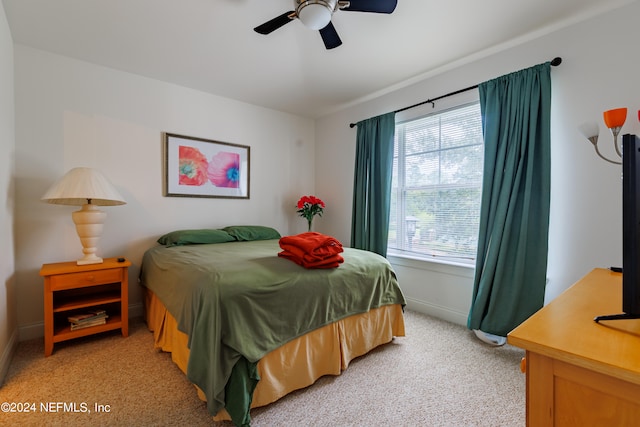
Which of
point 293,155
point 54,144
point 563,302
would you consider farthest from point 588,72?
Result: point 54,144

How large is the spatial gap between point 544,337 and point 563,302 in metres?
0.38

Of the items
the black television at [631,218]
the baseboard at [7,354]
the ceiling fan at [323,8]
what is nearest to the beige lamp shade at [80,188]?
the baseboard at [7,354]

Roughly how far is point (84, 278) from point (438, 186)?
3.22 m

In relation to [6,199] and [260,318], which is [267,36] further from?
[6,199]

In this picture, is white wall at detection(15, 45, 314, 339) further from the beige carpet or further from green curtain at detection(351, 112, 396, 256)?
green curtain at detection(351, 112, 396, 256)

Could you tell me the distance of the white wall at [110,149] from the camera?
92.4 inches

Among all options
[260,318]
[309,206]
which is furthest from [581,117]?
[309,206]

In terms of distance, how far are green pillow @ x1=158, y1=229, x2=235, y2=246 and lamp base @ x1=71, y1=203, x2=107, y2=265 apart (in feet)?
1.87

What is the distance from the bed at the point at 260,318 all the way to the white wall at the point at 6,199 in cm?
87

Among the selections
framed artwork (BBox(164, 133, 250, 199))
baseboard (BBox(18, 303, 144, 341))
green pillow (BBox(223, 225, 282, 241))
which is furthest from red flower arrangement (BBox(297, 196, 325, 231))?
baseboard (BBox(18, 303, 144, 341))

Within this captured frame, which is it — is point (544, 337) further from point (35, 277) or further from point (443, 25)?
point (35, 277)

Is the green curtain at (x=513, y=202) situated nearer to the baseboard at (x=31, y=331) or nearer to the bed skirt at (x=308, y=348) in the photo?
the bed skirt at (x=308, y=348)

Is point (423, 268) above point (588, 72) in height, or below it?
below

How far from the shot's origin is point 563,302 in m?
0.96
